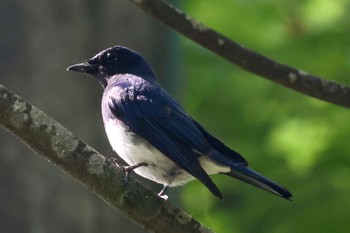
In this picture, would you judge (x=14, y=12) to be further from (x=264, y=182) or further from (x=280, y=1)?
(x=280, y=1)

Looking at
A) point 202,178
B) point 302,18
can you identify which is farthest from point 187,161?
point 302,18

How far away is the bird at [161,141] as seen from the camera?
4453 mm

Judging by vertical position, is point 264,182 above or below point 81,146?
above

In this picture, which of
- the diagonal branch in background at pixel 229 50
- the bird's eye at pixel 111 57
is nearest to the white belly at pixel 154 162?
the diagonal branch in background at pixel 229 50

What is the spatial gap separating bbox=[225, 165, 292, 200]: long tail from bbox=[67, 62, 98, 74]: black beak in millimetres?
1127

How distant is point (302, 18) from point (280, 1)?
10.1 inches

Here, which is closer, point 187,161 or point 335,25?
point 187,161

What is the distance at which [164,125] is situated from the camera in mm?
4777

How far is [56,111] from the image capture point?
553 cm

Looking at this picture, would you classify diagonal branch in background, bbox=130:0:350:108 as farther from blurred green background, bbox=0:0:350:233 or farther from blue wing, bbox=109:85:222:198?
blurred green background, bbox=0:0:350:233

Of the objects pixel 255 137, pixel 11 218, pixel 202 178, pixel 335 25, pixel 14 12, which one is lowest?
pixel 11 218

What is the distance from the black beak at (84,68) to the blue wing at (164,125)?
31 cm

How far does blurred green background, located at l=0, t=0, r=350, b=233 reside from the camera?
5.48 m

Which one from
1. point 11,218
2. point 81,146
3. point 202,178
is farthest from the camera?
point 11,218
